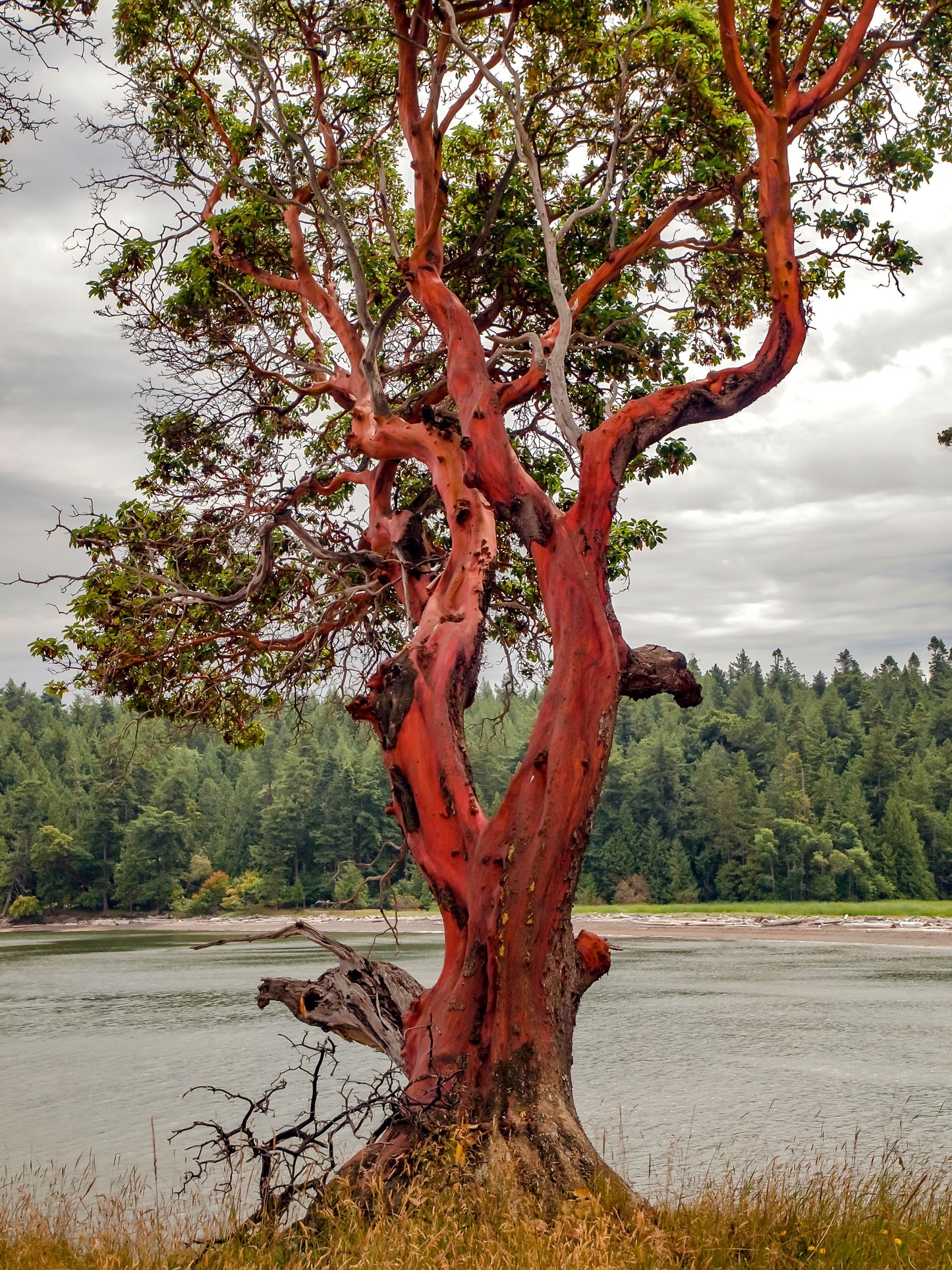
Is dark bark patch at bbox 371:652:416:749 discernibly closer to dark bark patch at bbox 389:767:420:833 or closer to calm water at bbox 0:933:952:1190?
dark bark patch at bbox 389:767:420:833

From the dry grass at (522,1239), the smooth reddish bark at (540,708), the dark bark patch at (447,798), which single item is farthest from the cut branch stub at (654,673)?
the dry grass at (522,1239)

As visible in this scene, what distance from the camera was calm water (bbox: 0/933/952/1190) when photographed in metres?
15.9

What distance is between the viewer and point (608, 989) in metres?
35.3

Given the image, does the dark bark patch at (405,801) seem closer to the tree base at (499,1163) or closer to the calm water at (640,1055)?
the tree base at (499,1163)

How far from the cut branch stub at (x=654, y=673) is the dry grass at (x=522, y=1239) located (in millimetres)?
3032

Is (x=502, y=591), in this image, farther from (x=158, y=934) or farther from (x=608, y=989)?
(x=158, y=934)

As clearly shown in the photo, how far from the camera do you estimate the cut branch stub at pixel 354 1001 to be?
724 centimetres

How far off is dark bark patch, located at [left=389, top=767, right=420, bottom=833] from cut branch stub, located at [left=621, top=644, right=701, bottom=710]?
5.17 feet

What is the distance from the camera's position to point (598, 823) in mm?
89812

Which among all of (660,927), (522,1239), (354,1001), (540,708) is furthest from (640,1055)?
(660,927)

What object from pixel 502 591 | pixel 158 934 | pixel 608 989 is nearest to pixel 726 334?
pixel 502 591

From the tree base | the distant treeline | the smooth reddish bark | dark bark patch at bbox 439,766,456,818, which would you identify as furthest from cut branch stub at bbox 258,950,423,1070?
the distant treeline

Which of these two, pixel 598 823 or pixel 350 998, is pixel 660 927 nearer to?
pixel 598 823

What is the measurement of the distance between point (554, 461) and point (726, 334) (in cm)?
219
